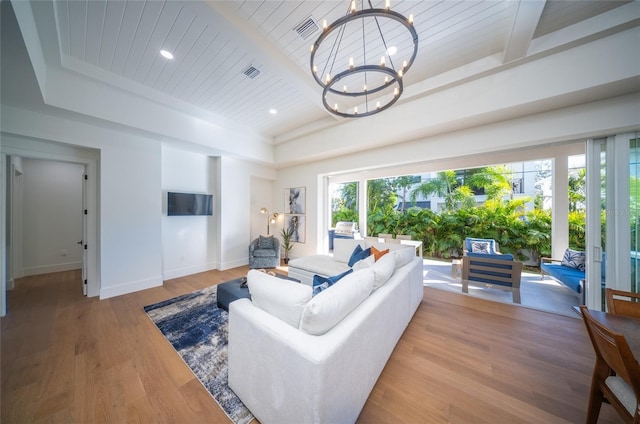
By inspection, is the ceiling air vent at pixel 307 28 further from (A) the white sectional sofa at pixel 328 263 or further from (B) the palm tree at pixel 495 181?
(B) the palm tree at pixel 495 181

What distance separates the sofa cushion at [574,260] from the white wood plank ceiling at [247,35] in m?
3.65

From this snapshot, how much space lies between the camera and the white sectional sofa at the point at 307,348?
3.37 ft

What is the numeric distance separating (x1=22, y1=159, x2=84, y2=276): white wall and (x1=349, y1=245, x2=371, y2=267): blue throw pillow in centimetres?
632

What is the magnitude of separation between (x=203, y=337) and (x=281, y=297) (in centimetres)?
157

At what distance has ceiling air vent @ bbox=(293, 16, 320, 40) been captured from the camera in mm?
2004

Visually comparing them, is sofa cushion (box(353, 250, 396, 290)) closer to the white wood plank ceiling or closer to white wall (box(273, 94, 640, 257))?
white wall (box(273, 94, 640, 257))

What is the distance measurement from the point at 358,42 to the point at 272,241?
169 inches

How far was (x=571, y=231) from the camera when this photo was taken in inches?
179

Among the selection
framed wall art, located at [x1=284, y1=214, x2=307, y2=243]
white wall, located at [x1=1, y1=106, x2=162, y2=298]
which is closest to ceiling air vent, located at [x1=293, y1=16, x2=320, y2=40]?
white wall, located at [x1=1, y1=106, x2=162, y2=298]

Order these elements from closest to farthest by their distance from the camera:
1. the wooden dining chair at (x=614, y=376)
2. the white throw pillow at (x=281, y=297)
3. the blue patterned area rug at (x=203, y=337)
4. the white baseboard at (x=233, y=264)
Answer: the wooden dining chair at (x=614, y=376), the white throw pillow at (x=281, y=297), the blue patterned area rug at (x=203, y=337), the white baseboard at (x=233, y=264)

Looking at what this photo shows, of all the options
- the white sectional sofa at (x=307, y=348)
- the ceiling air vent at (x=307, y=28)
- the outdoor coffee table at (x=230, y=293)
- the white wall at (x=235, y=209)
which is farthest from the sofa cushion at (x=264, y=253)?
the ceiling air vent at (x=307, y=28)

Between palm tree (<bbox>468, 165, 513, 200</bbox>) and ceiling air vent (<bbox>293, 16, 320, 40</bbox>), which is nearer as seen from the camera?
ceiling air vent (<bbox>293, 16, 320, 40</bbox>)

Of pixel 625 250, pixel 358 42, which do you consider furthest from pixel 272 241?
A: pixel 625 250

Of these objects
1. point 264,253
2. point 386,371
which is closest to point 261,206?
point 264,253
